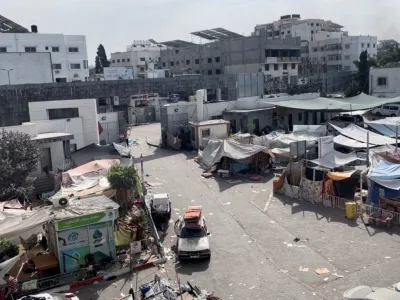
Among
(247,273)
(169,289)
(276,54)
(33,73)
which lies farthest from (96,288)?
(276,54)

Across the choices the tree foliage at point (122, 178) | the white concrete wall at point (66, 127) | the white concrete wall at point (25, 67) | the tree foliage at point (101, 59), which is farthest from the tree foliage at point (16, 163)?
A: the tree foliage at point (101, 59)

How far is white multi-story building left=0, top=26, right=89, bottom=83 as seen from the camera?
48.2m

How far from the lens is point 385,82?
4581cm

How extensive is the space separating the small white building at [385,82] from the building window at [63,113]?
3348 cm

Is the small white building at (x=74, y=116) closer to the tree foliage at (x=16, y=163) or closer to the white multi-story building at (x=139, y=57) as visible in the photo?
the tree foliage at (x=16, y=163)

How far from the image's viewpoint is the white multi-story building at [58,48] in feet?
158

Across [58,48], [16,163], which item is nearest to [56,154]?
[16,163]

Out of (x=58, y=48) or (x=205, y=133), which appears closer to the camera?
(x=205, y=133)

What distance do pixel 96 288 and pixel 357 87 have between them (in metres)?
52.9

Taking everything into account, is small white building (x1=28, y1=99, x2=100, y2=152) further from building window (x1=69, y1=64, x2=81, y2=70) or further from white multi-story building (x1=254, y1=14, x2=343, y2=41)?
white multi-story building (x1=254, y1=14, x2=343, y2=41)

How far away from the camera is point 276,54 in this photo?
5712 centimetres

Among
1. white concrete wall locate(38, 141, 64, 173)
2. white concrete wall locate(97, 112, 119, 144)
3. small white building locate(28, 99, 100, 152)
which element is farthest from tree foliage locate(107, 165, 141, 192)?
white concrete wall locate(97, 112, 119, 144)

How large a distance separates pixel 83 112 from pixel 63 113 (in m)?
1.22

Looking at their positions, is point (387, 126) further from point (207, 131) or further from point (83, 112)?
point (83, 112)
